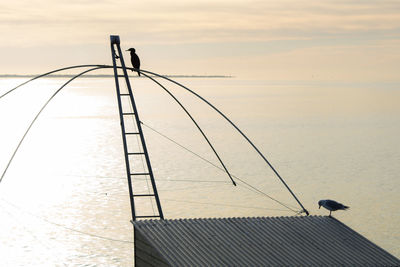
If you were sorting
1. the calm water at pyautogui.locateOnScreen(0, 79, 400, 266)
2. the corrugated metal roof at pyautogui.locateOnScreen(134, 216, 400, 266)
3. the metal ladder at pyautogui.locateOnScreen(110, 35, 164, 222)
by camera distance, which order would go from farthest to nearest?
1. the calm water at pyautogui.locateOnScreen(0, 79, 400, 266)
2. the metal ladder at pyautogui.locateOnScreen(110, 35, 164, 222)
3. the corrugated metal roof at pyautogui.locateOnScreen(134, 216, 400, 266)

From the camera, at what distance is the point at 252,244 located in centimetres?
2706

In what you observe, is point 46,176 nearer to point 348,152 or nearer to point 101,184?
point 101,184

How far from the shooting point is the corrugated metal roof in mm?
25688

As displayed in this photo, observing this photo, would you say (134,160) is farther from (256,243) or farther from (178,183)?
(256,243)

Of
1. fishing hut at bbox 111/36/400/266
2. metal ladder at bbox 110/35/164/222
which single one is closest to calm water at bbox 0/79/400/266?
metal ladder at bbox 110/35/164/222

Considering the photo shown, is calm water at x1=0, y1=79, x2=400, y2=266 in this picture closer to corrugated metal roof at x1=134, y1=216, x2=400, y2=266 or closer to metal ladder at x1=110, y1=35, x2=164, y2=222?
metal ladder at x1=110, y1=35, x2=164, y2=222

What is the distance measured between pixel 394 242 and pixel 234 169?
1613 inches

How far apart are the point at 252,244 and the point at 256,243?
0.21 metres

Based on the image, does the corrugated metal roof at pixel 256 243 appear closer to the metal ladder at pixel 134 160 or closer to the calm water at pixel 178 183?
the metal ladder at pixel 134 160

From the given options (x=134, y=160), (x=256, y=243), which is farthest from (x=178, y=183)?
(x=256, y=243)

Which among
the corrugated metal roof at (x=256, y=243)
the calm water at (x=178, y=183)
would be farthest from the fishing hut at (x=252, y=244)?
the calm water at (x=178, y=183)

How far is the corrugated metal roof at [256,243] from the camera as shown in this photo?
25.7 meters

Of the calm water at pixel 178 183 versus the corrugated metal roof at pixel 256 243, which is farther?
the calm water at pixel 178 183

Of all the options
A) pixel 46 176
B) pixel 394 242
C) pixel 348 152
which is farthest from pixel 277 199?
pixel 348 152
